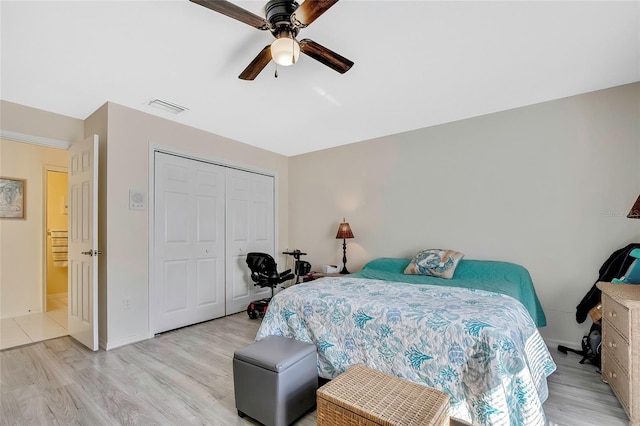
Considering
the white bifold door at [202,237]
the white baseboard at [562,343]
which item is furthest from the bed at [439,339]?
the white bifold door at [202,237]

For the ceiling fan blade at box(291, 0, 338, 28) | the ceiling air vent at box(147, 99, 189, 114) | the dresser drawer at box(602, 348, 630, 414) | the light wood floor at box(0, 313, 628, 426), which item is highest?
the ceiling air vent at box(147, 99, 189, 114)

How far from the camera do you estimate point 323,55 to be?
6.32ft

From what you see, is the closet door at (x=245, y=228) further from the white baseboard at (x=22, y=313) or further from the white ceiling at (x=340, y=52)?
the white baseboard at (x=22, y=313)

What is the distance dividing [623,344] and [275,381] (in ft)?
7.31

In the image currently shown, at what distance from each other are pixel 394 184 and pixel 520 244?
63.4 inches

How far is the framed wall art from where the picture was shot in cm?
398

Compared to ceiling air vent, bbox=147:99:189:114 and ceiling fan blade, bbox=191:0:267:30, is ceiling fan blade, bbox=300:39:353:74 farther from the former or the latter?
ceiling air vent, bbox=147:99:189:114

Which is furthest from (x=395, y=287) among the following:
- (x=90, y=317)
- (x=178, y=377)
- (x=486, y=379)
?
(x=90, y=317)

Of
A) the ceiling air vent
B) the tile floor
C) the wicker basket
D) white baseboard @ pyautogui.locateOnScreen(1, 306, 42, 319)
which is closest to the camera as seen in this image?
the wicker basket

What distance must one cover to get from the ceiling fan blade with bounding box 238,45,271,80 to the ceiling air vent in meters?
1.39

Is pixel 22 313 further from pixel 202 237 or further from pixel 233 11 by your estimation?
pixel 233 11

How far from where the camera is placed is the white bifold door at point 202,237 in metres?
3.41

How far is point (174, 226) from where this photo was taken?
139 inches

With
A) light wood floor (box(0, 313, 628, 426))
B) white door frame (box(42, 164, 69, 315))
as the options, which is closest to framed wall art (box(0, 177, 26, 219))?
white door frame (box(42, 164, 69, 315))
